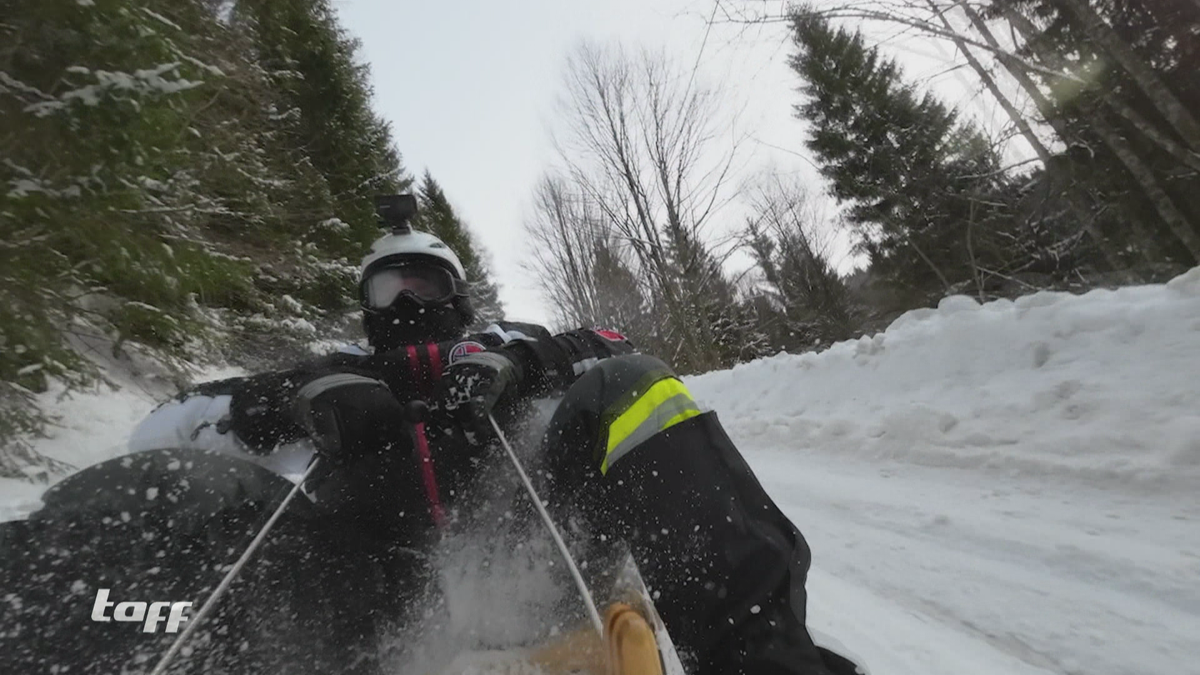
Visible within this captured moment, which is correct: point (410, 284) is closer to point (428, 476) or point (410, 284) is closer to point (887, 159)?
point (428, 476)

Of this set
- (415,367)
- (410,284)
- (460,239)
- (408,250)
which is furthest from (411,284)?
(460,239)

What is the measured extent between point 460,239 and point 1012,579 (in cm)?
2170

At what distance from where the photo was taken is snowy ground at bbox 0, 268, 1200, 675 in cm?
139

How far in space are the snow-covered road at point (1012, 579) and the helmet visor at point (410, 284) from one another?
159 centimetres

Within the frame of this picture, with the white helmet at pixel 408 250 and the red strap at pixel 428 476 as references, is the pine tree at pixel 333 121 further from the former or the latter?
the red strap at pixel 428 476

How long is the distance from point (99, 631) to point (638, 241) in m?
9.57

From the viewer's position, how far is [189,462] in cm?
135

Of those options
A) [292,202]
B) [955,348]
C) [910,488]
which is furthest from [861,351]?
[292,202]

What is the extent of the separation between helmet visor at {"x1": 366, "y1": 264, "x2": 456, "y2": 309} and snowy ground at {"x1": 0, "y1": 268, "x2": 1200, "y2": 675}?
106 cm

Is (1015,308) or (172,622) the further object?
(1015,308)

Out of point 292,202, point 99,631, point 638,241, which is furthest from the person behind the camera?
point 638,241

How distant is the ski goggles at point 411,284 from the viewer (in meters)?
2.11

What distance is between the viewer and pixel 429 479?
148cm

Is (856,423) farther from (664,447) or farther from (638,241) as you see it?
(638,241)
